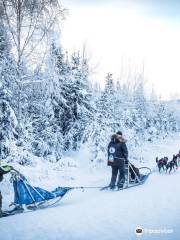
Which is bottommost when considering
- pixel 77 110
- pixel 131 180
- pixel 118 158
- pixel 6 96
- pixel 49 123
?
pixel 131 180

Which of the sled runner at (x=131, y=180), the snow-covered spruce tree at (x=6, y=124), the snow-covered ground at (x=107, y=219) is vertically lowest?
the snow-covered ground at (x=107, y=219)

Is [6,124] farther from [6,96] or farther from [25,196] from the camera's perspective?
[25,196]

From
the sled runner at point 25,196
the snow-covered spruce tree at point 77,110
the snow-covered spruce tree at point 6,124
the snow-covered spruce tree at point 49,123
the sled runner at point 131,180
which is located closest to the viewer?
the sled runner at point 25,196

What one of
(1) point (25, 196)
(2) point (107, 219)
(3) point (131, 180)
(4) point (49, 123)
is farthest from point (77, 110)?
(2) point (107, 219)

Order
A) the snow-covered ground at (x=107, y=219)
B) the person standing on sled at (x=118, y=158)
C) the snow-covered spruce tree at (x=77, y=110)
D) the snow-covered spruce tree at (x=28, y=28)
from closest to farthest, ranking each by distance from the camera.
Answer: the snow-covered ground at (x=107, y=219)
the person standing on sled at (x=118, y=158)
the snow-covered spruce tree at (x=28, y=28)
the snow-covered spruce tree at (x=77, y=110)

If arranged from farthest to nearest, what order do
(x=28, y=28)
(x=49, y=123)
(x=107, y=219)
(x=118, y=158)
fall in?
(x=49, y=123)
(x=28, y=28)
(x=118, y=158)
(x=107, y=219)

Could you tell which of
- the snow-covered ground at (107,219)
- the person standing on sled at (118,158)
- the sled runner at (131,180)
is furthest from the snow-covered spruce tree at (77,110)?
Answer: the snow-covered ground at (107,219)

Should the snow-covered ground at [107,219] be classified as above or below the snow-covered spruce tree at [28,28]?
below

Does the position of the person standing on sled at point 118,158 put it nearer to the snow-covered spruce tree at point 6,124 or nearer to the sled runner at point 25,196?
the sled runner at point 25,196

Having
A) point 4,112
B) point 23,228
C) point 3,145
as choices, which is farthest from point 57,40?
point 23,228

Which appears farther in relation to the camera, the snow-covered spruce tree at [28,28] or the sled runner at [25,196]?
the snow-covered spruce tree at [28,28]

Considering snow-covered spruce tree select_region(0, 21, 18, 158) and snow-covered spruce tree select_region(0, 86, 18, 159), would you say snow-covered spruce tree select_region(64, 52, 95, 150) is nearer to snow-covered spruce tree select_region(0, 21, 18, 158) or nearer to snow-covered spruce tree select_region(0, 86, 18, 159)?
snow-covered spruce tree select_region(0, 21, 18, 158)

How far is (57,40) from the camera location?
12.4 metres

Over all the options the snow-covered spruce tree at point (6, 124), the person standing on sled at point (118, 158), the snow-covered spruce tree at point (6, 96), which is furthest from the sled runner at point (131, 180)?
the snow-covered spruce tree at point (6, 96)
